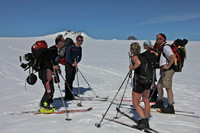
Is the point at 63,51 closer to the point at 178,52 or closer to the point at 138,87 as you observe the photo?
the point at 138,87

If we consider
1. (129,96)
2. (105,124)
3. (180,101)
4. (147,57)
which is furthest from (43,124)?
(180,101)

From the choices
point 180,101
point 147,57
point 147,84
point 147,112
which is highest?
point 147,57

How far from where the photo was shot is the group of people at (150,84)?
4219mm

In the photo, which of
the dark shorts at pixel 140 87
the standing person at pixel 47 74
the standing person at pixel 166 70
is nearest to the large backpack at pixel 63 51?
the standing person at pixel 47 74

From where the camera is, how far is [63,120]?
457cm

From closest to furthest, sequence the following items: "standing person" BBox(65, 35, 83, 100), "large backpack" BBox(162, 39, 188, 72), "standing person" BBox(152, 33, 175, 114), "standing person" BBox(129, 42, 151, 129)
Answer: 1. "standing person" BBox(129, 42, 151, 129)
2. "standing person" BBox(152, 33, 175, 114)
3. "large backpack" BBox(162, 39, 188, 72)
4. "standing person" BBox(65, 35, 83, 100)

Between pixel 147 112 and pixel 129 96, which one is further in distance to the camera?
pixel 129 96

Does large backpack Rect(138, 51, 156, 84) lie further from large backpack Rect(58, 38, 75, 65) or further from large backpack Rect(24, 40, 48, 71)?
Answer: large backpack Rect(58, 38, 75, 65)

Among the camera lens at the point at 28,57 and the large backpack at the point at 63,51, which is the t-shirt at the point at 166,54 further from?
the camera lens at the point at 28,57

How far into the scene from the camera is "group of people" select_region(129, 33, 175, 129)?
166 inches

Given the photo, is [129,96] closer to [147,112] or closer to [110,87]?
[110,87]

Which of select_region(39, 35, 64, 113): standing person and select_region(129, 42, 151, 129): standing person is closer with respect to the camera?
select_region(129, 42, 151, 129): standing person

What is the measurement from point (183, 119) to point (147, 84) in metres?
1.78

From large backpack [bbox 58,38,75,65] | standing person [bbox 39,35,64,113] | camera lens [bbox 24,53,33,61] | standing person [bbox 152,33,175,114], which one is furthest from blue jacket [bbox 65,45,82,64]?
standing person [bbox 152,33,175,114]
